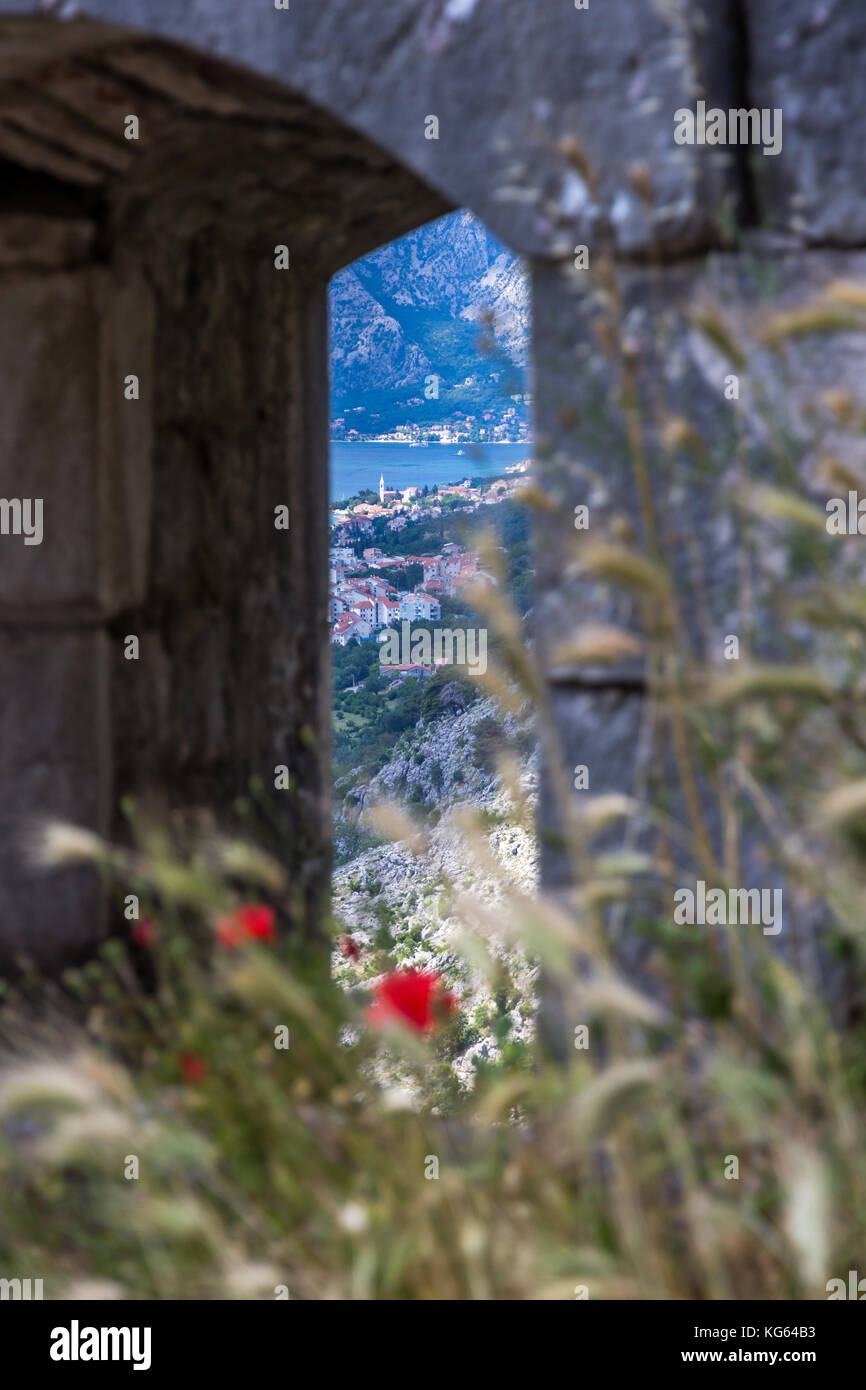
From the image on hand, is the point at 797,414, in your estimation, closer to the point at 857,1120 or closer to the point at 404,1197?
the point at 857,1120

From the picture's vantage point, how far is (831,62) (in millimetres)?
1755

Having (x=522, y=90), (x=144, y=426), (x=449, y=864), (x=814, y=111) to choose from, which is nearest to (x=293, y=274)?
(x=144, y=426)

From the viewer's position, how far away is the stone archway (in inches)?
98.2

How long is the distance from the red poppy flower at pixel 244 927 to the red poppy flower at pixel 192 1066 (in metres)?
0.13

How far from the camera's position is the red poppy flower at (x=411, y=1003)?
1.58 meters

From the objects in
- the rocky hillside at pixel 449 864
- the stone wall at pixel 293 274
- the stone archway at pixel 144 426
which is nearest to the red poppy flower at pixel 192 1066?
Answer: the stone wall at pixel 293 274

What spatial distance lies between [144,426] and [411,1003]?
1473 millimetres

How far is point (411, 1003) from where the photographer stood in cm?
161

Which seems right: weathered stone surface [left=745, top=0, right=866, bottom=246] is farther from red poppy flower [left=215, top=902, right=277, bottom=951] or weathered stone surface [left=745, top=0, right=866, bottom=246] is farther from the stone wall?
red poppy flower [left=215, top=902, right=277, bottom=951]

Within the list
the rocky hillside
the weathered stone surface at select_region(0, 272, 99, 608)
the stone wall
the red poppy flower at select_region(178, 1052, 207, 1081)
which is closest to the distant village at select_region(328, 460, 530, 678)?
the rocky hillside

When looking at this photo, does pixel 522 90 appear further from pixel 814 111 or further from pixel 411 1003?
A: pixel 411 1003

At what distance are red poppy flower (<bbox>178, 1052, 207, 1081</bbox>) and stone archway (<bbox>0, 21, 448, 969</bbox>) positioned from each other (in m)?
1.00

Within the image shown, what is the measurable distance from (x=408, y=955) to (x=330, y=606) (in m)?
7.74

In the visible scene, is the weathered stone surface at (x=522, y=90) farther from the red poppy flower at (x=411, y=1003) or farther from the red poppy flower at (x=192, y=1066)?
the red poppy flower at (x=192, y=1066)
